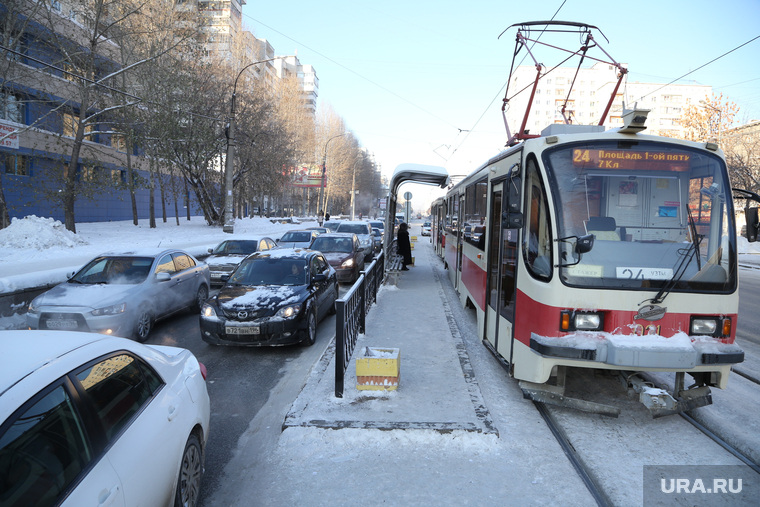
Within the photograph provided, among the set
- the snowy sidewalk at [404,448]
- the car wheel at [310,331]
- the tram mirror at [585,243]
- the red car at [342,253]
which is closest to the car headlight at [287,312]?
the car wheel at [310,331]

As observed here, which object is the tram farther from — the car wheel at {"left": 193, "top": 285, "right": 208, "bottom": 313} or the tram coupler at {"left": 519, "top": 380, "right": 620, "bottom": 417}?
the car wheel at {"left": 193, "top": 285, "right": 208, "bottom": 313}

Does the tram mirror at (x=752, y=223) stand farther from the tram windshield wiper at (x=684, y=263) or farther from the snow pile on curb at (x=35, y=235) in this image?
the snow pile on curb at (x=35, y=235)

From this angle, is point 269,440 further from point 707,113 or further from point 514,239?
point 707,113

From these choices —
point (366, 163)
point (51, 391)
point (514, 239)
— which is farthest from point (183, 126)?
point (366, 163)

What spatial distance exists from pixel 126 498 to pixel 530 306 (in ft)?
13.2

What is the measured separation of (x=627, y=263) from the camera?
482cm

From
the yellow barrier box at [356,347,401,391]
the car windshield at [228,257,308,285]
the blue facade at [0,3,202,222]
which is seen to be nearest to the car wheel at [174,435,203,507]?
the yellow barrier box at [356,347,401,391]

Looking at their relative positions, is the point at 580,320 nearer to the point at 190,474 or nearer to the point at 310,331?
the point at 190,474

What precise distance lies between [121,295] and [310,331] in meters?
3.04

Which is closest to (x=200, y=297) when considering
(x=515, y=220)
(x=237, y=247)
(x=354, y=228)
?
(x=237, y=247)

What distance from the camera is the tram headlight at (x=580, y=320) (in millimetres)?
4758

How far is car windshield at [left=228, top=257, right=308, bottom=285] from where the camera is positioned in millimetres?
8469

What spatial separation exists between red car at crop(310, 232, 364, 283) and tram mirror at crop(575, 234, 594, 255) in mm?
9684

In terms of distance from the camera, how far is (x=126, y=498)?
2383 millimetres
